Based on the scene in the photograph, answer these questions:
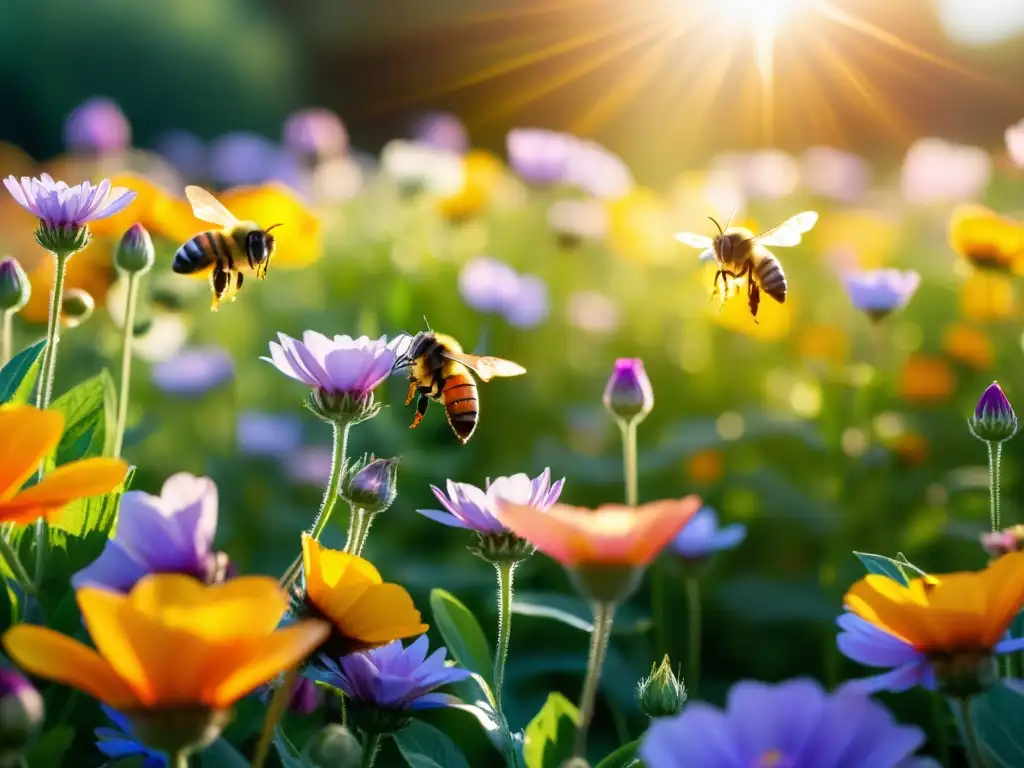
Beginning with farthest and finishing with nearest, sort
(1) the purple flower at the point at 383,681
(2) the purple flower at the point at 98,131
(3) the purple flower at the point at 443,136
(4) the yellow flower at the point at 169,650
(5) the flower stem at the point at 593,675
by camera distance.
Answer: (3) the purple flower at the point at 443,136 → (2) the purple flower at the point at 98,131 → (1) the purple flower at the point at 383,681 → (5) the flower stem at the point at 593,675 → (4) the yellow flower at the point at 169,650

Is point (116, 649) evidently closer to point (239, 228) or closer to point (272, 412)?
point (239, 228)

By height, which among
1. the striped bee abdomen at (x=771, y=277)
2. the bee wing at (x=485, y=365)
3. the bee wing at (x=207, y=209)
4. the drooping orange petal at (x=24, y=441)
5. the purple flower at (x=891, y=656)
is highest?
the bee wing at (x=207, y=209)

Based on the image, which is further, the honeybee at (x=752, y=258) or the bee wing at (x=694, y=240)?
the honeybee at (x=752, y=258)

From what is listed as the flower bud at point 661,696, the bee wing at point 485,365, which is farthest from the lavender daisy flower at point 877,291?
the flower bud at point 661,696

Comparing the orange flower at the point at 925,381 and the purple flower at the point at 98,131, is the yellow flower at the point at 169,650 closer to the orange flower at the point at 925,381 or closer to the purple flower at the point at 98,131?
the orange flower at the point at 925,381

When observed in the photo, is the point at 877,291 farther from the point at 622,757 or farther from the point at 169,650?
the point at 169,650

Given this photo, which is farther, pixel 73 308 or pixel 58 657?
pixel 73 308

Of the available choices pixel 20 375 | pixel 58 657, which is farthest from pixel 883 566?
pixel 20 375

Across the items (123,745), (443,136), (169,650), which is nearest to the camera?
(169,650)
